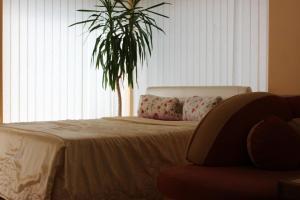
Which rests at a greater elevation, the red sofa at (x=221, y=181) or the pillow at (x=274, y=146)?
the pillow at (x=274, y=146)

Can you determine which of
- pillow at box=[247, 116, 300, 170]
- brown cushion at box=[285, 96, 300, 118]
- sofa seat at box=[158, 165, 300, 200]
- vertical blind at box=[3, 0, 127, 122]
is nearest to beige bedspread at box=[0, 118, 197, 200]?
sofa seat at box=[158, 165, 300, 200]

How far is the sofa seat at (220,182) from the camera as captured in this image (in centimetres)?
214

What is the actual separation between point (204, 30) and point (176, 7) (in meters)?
0.59

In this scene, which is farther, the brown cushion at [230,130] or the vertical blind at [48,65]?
the vertical blind at [48,65]

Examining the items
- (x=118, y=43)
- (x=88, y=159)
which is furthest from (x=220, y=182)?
(x=118, y=43)

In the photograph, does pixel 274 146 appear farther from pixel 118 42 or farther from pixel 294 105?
pixel 118 42

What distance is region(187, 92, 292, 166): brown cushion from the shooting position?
2607 millimetres

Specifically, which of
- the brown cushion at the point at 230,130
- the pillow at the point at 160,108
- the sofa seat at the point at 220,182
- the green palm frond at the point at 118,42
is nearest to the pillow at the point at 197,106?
the pillow at the point at 160,108

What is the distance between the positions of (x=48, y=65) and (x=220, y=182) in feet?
12.4

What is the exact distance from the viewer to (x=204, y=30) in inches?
216

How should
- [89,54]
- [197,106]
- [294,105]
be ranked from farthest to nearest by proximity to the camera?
[89,54] < [197,106] < [294,105]

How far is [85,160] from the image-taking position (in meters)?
3.16

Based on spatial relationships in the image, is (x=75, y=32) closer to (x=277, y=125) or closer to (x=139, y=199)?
(x=139, y=199)

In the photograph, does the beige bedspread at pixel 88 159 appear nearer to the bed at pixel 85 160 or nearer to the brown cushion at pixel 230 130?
the bed at pixel 85 160
